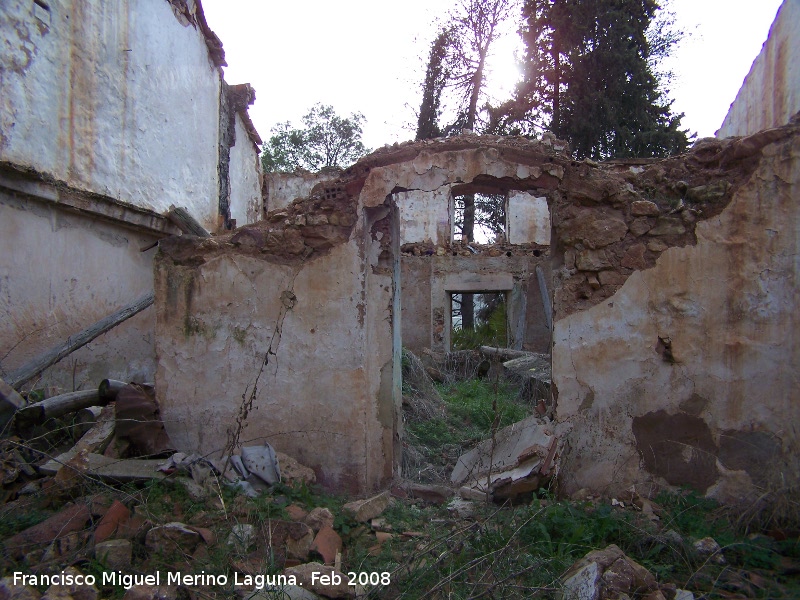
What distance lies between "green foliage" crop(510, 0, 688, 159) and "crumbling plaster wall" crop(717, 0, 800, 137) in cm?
761

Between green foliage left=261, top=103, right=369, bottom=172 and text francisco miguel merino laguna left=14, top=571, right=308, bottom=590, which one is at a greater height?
green foliage left=261, top=103, right=369, bottom=172

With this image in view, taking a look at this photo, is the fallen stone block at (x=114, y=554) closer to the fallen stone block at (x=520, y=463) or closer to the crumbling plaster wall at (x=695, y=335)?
the fallen stone block at (x=520, y=463)

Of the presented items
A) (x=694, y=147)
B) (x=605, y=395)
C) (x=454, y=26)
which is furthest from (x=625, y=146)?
(x=605, y=395)

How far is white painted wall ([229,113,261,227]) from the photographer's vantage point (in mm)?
12258

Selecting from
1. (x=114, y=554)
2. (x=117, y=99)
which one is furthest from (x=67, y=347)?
(x=114, y=554)

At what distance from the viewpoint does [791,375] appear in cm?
388

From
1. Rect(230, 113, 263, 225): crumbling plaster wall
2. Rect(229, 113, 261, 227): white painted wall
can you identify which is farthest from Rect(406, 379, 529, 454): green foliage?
Rect(230, 113, 263, 225): crumbling plaster wall

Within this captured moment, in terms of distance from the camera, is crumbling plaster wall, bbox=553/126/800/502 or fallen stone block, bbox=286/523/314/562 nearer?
fallen stone block, bbox=286/523/314/562

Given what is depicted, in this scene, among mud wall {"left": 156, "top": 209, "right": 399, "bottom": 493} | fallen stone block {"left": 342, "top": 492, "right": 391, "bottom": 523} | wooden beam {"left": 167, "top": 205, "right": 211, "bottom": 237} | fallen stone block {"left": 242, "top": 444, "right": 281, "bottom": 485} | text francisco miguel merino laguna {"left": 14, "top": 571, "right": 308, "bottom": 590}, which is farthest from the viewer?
wooden beam {"left": 167, "top": 205, "right": 211, "bottom": 237}

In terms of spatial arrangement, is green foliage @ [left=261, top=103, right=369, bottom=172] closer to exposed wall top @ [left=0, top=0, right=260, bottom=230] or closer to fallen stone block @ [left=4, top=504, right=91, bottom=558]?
exposed wall top @ [left=0, top=0, right=260, bottom=230]

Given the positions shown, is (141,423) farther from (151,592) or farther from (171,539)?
(151,592)

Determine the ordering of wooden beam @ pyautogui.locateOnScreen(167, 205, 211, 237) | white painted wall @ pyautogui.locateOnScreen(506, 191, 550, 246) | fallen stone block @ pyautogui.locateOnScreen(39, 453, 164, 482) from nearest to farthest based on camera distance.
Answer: fallen stone block @ pyautogui.locateOnScreen(39, 453, 164, 482) → wooden beam @ pyautogui.locateOnScreen(167, 205, 211, 237) → white painted wall @ pyautogui.locateOnScreen(506, 191, 550, 246)

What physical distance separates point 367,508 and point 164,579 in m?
1.29

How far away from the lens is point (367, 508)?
380 cm
